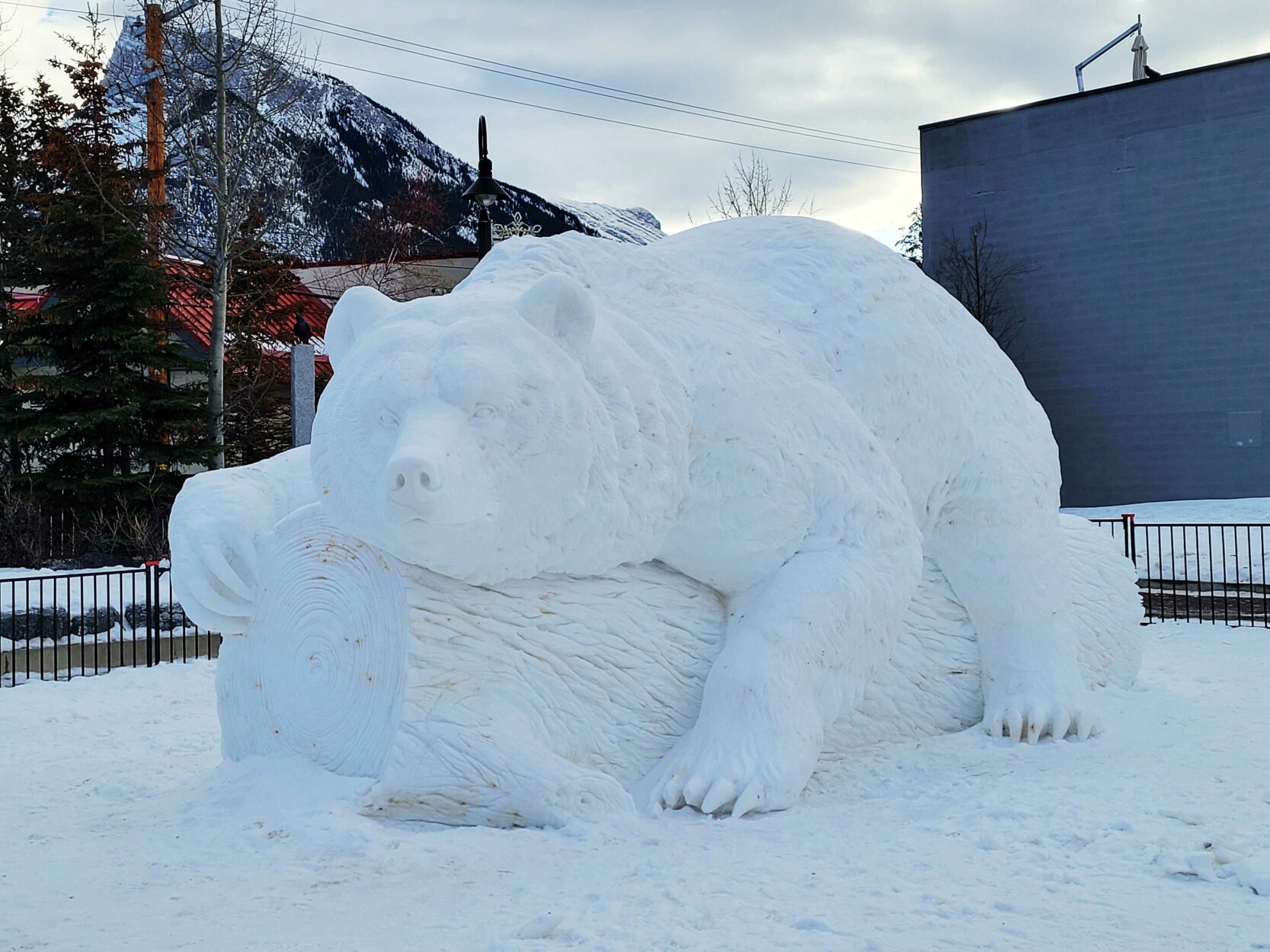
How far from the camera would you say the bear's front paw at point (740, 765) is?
3.48 metres

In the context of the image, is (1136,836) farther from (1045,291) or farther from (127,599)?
(1045,291)

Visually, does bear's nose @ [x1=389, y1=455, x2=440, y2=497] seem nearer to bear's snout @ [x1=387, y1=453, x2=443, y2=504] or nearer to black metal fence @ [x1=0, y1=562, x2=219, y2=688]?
bear's snout @ [x1=387, y1=453, x2=443, y2=504]

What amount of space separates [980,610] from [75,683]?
5615mm

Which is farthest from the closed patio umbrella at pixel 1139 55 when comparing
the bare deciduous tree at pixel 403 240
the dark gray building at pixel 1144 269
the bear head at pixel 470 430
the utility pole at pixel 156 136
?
the bear head at pixel 470 430

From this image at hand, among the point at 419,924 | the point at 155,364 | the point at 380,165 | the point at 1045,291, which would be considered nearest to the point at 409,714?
the point at 419,924

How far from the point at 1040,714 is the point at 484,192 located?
796cm

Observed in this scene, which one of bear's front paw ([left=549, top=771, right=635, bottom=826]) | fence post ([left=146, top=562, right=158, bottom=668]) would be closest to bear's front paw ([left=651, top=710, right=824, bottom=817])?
bear's front paw ([left=549, top=771, right=635, bottom=826])

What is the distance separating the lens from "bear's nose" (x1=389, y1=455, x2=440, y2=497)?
2.87m

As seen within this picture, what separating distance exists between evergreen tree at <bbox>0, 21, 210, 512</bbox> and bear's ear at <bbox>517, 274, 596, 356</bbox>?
43.4 feet

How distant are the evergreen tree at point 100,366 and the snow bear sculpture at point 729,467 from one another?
12.6 meters

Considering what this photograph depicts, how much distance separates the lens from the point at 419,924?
2633mm

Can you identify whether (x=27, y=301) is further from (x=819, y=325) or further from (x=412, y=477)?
(x=412, y=477)

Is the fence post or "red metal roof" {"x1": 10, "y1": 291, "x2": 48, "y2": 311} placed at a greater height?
"red metal roof" {"x1": 10, "y1": 291, "x2": 48, "y2": 311}

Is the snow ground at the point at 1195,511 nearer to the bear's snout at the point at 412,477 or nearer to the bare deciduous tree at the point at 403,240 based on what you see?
the bare deciduous tree at the point at 403,240
